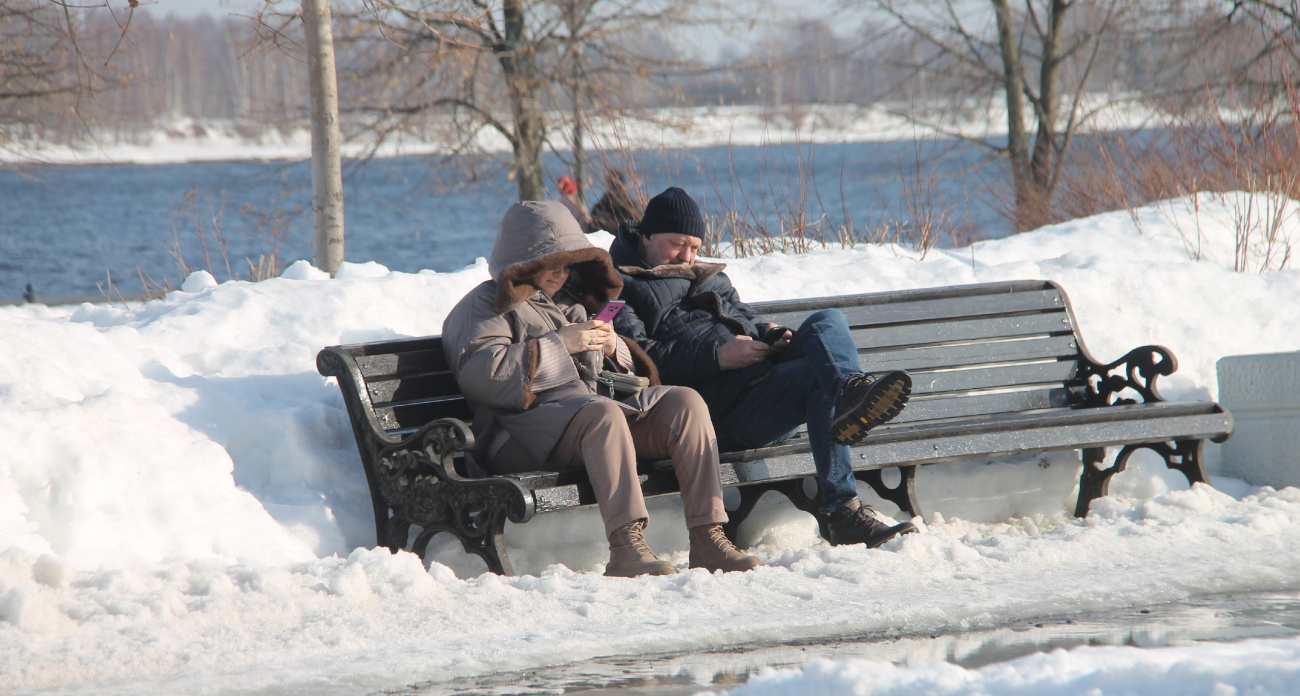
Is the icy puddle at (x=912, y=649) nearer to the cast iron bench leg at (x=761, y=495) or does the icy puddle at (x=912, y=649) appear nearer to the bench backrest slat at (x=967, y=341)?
the cast iron bench leg at (x=761, y=495)

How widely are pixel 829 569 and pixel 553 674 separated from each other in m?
1.18

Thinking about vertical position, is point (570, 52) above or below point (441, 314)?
above

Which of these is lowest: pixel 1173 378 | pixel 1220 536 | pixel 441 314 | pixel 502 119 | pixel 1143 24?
pixel 1220 536

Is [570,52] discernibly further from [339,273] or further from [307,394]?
[307,394]

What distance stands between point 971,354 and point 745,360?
4.28ft

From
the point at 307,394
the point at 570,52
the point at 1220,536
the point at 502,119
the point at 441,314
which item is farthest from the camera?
the point at 502,119

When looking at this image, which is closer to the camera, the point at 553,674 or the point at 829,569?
the point at 553,674

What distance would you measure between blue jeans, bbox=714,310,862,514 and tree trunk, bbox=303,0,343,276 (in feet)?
10.8

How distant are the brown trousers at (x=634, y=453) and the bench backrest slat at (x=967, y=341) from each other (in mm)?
1096

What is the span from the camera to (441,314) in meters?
5.45

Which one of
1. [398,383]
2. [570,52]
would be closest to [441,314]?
[398,383]

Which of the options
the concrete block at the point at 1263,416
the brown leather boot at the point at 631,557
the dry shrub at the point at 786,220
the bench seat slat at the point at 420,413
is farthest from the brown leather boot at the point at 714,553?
the dry shrub at the point at 786,220

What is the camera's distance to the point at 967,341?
5391 mm

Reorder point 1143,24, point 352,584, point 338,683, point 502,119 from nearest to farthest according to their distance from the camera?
point 338,683
point 352,584
point 502,119
point 1143,24
